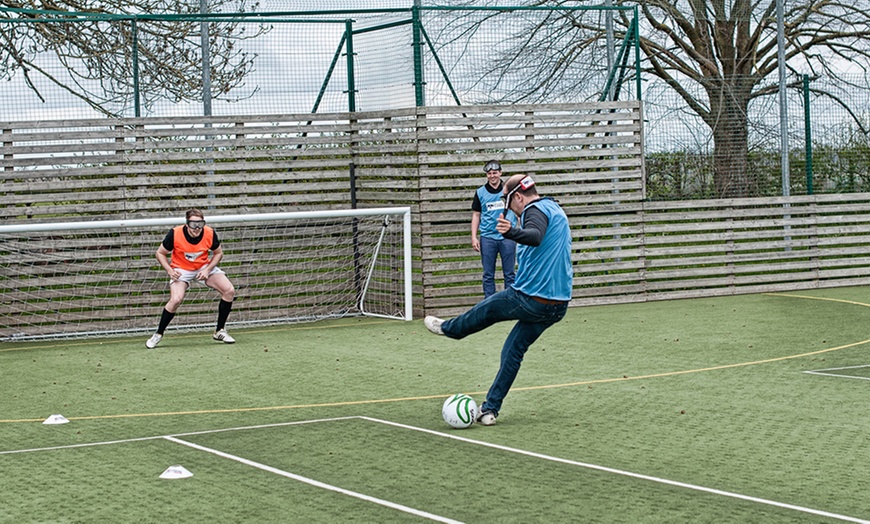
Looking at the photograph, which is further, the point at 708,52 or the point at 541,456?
the point at 708,52

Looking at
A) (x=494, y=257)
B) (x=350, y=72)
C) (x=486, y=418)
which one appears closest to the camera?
(x=486, y=418)

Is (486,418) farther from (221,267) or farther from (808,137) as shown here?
(808,137)

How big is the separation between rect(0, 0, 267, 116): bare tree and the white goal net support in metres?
1.80

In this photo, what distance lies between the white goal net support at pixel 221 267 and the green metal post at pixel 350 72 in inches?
63.2

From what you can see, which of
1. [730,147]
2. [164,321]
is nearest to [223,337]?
[164,321]

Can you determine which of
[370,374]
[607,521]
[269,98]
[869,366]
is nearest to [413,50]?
[269,98]

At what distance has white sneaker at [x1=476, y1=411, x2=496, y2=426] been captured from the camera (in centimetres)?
839

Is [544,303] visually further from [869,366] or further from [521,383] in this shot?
[869,366]

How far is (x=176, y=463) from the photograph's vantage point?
24.0 ft

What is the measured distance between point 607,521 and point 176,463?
291 centimetres

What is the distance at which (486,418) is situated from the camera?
331 inches

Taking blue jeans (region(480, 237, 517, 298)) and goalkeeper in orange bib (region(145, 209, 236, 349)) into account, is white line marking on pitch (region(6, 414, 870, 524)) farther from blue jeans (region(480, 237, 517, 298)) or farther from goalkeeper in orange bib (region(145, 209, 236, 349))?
blue jeans (region(480, 237, 517, 298))

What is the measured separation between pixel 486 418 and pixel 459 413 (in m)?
0.29

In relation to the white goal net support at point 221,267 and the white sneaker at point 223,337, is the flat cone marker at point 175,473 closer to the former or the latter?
the white sneaker at point 223,337
